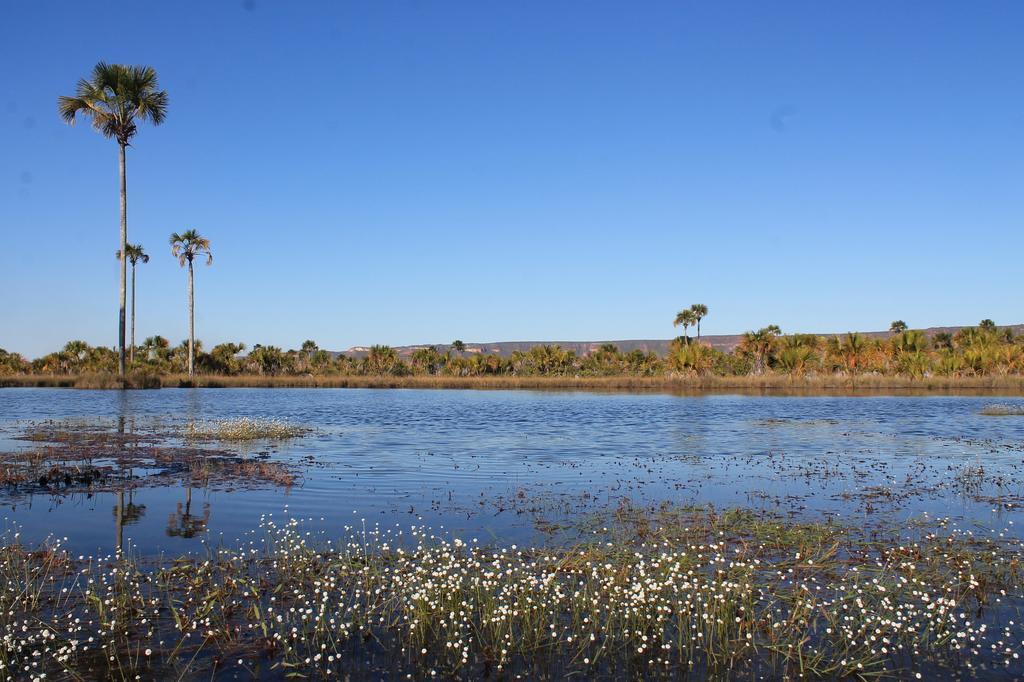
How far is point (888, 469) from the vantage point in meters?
20.1

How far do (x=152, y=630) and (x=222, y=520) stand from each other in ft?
18.6

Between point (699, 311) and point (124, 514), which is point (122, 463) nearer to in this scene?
point (124, 514)

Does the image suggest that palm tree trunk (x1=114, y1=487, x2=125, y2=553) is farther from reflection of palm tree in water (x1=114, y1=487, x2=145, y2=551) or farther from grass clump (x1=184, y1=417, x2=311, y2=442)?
grass clump (x1=184, y1=417, x2=311, y2=442)

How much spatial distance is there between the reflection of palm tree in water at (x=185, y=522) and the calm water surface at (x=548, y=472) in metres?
0.06

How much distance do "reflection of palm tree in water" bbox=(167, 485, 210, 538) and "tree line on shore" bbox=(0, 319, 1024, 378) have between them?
73.1 metres

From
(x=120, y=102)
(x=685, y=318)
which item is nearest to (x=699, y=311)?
(x=685, y=318)

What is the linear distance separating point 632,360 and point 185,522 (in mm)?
94044

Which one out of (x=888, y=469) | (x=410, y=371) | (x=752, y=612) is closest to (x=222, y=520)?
(x=752, y=612)

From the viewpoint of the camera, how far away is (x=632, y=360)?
104062 mm

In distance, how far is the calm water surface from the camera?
13234 millimetres

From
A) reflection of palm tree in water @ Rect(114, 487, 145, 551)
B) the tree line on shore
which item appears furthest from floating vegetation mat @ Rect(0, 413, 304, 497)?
the tree line on shore

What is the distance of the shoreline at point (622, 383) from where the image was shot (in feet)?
209

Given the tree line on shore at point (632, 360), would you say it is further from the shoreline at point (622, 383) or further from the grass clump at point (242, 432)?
the grass clump at point (242, 432)

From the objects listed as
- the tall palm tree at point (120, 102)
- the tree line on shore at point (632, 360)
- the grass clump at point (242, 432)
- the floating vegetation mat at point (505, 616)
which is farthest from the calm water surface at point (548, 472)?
the tree line on shore at point (632, 360)
